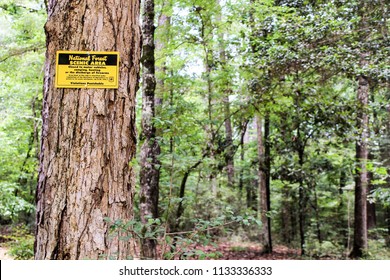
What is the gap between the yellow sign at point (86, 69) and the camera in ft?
4.81

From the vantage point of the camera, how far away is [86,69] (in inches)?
58.3

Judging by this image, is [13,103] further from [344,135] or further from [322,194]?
[322,194]

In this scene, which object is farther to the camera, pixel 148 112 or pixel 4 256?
pixel 4 256

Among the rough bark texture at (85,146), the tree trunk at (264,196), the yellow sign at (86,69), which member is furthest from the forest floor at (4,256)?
the yellow sign at (86,69)

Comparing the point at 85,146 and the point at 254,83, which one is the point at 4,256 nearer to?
the point at 254,83

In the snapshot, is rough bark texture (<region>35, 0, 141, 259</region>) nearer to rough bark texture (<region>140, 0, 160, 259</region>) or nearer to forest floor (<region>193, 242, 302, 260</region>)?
rough bark texture (<region>140, 0, 160, 259</region>)

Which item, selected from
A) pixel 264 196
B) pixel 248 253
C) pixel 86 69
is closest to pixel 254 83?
pixel 264 196

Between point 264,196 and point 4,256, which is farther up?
point 264,196

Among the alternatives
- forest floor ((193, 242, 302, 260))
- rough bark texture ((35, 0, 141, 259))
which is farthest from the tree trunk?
rough bark texture ((35, 0, 141, 259))

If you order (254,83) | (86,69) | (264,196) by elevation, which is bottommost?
(264,196)

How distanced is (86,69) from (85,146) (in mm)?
349

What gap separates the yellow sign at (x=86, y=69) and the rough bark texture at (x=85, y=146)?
3 centimetres

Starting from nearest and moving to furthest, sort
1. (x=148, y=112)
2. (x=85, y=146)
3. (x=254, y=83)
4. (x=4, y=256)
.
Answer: (x=85, y=146), (x=148, y=112), (x=254, y=83), (x=4, y=256)
